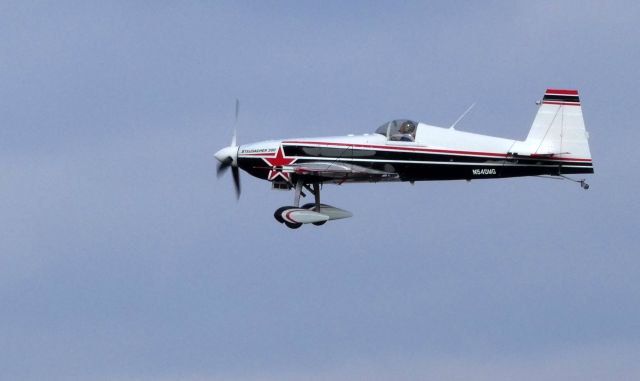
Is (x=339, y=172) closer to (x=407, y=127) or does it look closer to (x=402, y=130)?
(x=402, y=130)

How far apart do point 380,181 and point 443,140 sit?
2011mm

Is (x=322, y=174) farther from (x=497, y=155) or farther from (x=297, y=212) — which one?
(x=497, y=155)

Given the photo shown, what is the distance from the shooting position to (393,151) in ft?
168

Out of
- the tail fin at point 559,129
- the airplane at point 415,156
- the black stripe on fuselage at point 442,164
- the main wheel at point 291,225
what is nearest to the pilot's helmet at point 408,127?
the airplane at point 415,156

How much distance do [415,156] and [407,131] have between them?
2.31 feet

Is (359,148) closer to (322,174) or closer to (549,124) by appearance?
(322,174)

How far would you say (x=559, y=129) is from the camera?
166 ft

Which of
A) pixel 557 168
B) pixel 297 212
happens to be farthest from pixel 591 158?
pixel 297 212

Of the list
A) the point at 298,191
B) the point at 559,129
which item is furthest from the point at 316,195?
the point at 559,129

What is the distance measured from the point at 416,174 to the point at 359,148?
165cm

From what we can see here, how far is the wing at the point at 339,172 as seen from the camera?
51.3 meters

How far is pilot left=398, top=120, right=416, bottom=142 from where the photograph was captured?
5125 centimetres

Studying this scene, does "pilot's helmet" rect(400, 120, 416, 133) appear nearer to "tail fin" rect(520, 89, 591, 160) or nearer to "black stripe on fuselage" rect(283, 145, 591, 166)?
"black stripe on fuselage" rect(283, 145, 591, 166)

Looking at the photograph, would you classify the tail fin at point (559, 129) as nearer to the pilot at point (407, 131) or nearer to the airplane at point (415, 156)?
the airplane at point (415, 156)
